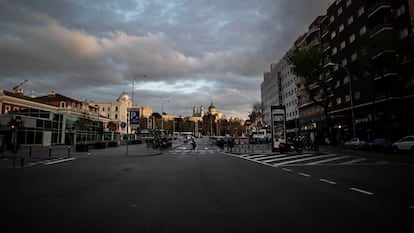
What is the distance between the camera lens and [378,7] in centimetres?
3762

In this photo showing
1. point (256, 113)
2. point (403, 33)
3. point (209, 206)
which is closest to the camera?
point (209, 206)

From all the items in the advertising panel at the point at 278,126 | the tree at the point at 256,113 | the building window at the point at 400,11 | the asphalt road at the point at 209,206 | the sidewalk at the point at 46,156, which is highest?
the building window at the point at 400,11

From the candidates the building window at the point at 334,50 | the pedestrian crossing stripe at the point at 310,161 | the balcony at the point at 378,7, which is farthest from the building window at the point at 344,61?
the pedestrian crossing stripe at the point at 310,161

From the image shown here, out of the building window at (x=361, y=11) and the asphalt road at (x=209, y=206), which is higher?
the building window at (x=361, y=11)

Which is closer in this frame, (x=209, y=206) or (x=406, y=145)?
(x=209, y=206)

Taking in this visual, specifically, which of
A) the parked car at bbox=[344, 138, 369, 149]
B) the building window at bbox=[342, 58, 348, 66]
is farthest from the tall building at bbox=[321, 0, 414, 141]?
the parked car at bbox=[344, 138, 369, 149]

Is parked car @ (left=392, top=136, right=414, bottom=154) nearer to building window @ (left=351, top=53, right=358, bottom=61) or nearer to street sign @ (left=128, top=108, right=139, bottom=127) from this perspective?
building window @ (left=351, top=53, right=358, bottom=61)

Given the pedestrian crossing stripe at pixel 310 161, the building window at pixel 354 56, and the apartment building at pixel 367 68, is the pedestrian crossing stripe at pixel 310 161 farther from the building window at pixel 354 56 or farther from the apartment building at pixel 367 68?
the building window at pixel 354 56

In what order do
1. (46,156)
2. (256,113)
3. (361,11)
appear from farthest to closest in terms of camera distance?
(256,113) < (361,11) < (46,156)

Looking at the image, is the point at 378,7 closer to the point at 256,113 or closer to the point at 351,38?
the point at 351,38

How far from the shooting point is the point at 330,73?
53.2 metres

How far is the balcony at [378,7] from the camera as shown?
36906mm

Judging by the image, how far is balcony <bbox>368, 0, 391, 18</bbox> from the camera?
36.9m

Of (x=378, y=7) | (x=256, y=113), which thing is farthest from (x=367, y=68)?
(x=256, y=113)
